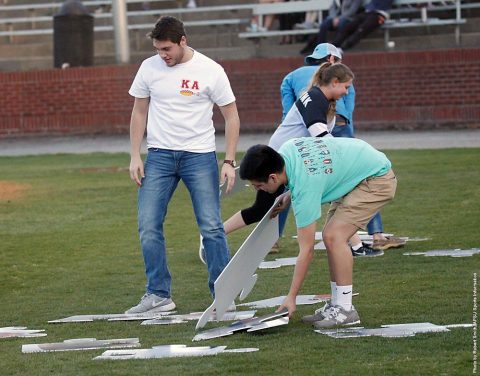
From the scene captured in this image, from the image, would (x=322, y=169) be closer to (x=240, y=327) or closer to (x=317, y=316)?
(x=317, y=316)

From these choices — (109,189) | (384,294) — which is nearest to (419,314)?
(384,294)

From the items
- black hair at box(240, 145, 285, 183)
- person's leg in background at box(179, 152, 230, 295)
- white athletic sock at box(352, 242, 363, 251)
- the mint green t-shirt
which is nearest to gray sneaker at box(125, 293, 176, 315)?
person's leg in background at box(179, 152, 230, 295)

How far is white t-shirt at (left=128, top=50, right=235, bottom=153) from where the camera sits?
25.7ft

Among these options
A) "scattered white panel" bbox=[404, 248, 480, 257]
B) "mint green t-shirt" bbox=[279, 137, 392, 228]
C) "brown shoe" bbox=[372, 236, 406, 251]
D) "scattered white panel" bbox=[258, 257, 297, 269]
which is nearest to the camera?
"mint green t-shirt" bbox=[279, 137, 392, 228]

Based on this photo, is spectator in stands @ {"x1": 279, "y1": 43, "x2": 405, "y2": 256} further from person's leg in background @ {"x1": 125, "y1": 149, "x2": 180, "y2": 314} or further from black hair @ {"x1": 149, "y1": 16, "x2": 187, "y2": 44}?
black hair @ {"x1": 149, "y1": 16, "x2": 187, "y2": 44}

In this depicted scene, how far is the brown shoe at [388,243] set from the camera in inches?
405

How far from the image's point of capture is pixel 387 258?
9859mm

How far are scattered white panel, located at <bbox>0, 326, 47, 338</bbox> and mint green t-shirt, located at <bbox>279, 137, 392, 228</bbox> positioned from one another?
1.82 meters

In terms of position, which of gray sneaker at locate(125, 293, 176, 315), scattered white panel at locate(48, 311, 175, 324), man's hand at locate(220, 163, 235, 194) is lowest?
scattered white panel at locate(48, 311, 175, 324)

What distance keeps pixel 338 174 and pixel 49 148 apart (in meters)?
17.3

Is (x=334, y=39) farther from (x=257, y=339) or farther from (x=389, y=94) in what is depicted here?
(x=257, y=339)

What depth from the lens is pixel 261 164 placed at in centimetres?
664

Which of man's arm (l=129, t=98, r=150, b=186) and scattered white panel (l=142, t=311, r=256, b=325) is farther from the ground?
man's arm (l=129, t=98, r=150, b=186)

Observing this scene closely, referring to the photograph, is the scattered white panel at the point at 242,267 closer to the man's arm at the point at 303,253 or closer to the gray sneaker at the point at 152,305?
the man's arm at the point at 303,253
